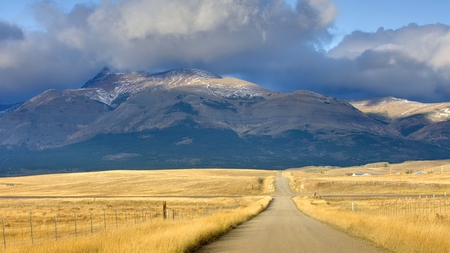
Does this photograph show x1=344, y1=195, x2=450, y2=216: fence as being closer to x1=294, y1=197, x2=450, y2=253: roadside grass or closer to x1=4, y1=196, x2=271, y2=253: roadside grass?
x1=294, y1=197, x2=450, y2=253: roadside grass

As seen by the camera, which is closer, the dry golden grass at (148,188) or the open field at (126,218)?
the open field at (126,218)

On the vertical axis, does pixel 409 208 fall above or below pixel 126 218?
below

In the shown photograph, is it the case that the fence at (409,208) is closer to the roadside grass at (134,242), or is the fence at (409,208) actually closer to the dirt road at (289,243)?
the dirt road at (289,243)

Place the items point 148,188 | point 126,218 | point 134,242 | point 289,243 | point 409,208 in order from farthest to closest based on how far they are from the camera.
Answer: point 148,188 < point 409,208 < point 126,218 < point 289,243 < point 134,242

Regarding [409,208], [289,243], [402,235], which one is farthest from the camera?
[409,208]

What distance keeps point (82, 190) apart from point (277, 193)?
43.2m

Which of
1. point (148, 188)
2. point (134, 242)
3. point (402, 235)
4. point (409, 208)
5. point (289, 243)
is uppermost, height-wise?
→ point (148, 188)

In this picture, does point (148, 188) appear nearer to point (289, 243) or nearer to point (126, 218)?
point (126, 218)

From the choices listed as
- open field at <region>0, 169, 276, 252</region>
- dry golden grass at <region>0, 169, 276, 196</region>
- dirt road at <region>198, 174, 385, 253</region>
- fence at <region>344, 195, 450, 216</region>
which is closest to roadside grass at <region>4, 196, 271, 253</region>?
open field at <region>0, 169, 276, 252</region>

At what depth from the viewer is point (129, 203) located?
7256 cm

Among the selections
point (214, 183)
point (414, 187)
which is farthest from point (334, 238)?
point (214, 183)

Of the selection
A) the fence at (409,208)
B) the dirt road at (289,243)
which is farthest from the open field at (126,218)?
the fence at (409,208)

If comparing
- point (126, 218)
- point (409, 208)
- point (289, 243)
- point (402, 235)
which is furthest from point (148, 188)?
point (402, 235)

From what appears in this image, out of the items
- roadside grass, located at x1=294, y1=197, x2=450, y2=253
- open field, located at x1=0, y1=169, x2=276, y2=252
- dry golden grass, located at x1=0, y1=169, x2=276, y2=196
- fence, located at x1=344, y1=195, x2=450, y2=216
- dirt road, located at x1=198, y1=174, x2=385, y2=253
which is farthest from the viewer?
dry golden grass, located at x1=0, y1=169, x2=276, y2=196
